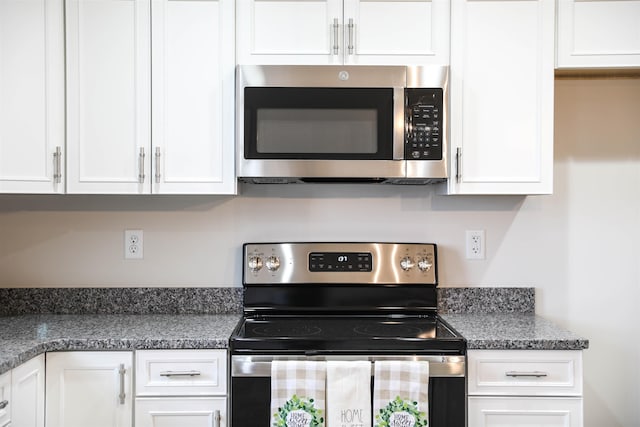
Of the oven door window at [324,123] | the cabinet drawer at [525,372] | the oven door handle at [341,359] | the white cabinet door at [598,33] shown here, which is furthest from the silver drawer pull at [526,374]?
the white cabinet door at [598,33]

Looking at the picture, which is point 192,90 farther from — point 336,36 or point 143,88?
point 336,36

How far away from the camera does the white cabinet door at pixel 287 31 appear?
1942mm

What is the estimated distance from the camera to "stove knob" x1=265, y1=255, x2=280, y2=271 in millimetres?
2150

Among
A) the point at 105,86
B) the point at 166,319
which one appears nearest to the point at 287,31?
the point at 105,86

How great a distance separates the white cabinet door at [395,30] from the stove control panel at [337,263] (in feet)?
2.41

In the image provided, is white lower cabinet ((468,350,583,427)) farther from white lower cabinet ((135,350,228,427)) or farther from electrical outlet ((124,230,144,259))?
electrical outlet ((124,230,144,259))

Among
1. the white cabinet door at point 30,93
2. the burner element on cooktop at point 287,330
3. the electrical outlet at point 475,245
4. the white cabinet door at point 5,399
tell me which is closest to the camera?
the white cabinet door at point 5,399

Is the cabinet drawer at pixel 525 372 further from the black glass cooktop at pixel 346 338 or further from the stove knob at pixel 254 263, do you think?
the stove knob at pixel 254 263

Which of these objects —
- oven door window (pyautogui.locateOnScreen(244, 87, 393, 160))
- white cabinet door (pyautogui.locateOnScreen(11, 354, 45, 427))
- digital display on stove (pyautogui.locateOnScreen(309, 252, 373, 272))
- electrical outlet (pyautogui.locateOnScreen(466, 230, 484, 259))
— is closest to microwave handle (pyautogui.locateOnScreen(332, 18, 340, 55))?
oven door window (pyautogui.locateOnScreen(244, 87, 393, 160))

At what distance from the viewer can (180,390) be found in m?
1.73

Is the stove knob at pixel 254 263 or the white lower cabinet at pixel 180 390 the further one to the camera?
the stove knob at pixel 254 263

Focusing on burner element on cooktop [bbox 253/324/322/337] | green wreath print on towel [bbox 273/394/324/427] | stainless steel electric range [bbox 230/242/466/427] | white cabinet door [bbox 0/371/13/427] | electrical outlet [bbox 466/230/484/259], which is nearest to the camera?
white cabinet door [bbox 0/371/13/427]

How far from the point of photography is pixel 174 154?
194 centimetres

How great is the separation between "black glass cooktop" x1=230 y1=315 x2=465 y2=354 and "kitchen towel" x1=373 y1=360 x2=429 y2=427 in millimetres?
59
